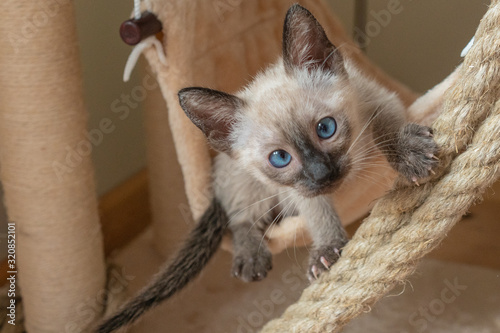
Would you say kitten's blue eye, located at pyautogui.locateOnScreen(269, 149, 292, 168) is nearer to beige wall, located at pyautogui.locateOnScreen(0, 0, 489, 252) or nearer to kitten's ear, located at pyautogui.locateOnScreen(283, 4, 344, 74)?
kitten's ear, located at pyautogui.locateOnScreen(283, 4, 344, 74)

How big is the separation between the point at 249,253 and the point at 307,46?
1.97 ft

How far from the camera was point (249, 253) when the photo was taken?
157 cm

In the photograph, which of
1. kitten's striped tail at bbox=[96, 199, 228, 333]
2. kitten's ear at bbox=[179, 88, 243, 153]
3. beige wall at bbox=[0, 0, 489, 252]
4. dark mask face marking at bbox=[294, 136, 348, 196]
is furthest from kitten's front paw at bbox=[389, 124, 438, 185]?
beige wall at bbox=[0, 0, 489, 252]

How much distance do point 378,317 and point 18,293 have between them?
124cm

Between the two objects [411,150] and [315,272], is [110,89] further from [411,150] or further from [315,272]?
[411,150]

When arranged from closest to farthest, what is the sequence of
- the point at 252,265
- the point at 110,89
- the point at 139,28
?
1. the point at 139,28
2. the point at 252,265
3. the point at 110,89


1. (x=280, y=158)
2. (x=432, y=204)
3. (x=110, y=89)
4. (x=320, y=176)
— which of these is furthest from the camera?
(x=110, y=89)

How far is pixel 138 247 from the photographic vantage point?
7.91ft

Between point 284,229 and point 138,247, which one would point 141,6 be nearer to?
point 284,229

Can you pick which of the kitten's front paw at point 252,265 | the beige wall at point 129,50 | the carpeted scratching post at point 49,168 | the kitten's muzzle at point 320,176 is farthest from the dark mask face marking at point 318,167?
the beige wall at point 129,50

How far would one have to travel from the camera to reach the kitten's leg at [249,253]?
5.05 ft

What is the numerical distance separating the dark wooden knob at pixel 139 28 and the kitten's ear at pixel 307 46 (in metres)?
0.36

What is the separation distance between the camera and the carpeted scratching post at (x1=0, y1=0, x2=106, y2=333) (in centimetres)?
146

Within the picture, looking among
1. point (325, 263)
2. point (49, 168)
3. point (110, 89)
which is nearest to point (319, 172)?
point (325, 263)
